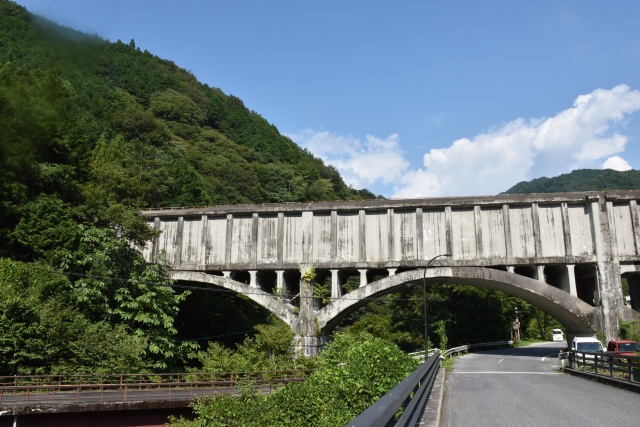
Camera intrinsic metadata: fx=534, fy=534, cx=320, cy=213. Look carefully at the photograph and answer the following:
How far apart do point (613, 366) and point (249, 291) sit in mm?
22661

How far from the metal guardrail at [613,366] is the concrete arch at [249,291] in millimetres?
17466

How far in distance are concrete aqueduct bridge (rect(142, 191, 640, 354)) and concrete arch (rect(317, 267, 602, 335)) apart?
7 cm

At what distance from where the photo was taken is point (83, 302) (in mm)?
30609

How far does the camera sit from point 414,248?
35969mm

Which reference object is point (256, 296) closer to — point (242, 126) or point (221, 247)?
point (221, 247)

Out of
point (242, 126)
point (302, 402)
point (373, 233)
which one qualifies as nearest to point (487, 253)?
point (373, 233)

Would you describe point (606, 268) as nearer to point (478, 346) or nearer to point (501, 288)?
point (501, 288)

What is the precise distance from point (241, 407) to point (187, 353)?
1953 centimetres

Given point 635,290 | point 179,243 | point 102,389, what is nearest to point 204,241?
point 179,243

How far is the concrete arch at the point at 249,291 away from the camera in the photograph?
118 ft

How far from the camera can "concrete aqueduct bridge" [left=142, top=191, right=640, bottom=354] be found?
3381 centimetres

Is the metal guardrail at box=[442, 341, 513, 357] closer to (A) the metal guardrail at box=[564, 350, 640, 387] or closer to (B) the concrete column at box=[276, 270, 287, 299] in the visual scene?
(B) the concrete column at box=[276, 270, 287, 299]

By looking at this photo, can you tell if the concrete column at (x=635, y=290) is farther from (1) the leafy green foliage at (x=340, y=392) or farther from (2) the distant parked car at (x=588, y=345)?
(1) the leafy green foliage at (x=340, y=392)

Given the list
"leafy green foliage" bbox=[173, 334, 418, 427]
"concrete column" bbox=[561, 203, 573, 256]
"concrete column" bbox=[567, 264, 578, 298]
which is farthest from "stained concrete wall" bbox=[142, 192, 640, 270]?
"leafy green foliage" bbox=[173, 334, 418, 427]
